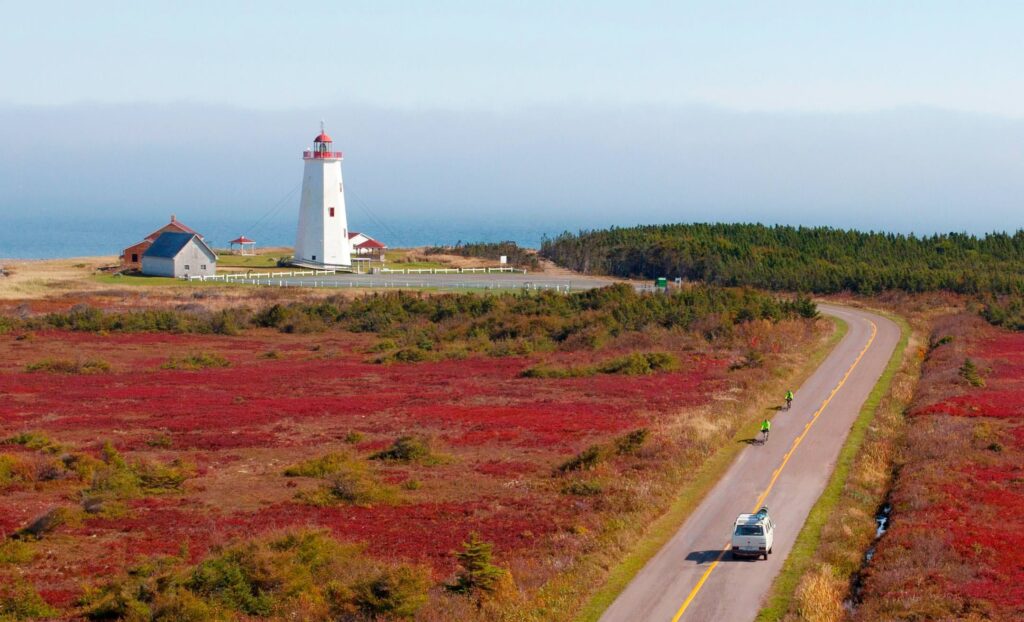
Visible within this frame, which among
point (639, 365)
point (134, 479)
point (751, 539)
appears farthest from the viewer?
point (639, 365)

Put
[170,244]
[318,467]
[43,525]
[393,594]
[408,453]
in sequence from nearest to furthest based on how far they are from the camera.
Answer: [393,594] → [43,525] → [318,467] → [408,453] → [170,244]

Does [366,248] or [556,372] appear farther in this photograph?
[366,248]

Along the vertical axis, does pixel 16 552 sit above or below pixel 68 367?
below

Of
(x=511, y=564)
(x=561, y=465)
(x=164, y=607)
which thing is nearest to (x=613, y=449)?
(x=561, y=465)

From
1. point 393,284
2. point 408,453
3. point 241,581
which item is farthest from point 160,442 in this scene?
point 393,284

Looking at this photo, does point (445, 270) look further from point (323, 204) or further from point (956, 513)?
point (956, 513)

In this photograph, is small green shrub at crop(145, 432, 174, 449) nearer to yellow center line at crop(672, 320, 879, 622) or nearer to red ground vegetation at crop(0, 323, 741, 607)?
red ground vegetation at crop(0, 323, 741, 607)
